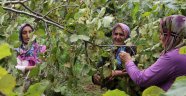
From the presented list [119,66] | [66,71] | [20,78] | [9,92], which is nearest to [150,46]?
[119,66]

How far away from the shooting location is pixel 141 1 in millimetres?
2791

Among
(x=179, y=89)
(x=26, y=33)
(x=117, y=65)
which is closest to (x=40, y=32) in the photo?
(x=117, y=65)

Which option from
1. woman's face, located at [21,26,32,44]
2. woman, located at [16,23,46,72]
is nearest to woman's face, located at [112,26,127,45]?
woman, located at [16,23,46,72]

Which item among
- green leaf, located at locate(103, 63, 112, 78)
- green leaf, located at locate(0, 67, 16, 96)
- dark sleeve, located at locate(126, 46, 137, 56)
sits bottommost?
green leaf, located at locate(103, 63, 112, 78)

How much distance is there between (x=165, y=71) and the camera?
1960mm

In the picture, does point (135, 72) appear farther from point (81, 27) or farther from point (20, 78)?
point (20, 78)

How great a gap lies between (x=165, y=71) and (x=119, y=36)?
101 centimetres

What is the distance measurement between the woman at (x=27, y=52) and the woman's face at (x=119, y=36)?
2.01ft

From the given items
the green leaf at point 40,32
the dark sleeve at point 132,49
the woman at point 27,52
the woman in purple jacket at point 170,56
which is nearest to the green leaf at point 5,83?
the woman in purple jacket at point 170,56

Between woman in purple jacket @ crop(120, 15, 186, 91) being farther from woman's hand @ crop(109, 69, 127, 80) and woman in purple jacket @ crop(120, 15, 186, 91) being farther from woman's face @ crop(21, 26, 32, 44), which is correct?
woman's face @ crop(21, 26, 32, 44)

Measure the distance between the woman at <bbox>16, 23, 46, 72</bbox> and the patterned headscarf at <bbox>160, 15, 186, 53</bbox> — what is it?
1.04 m

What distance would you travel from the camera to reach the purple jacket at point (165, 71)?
1.91 metres

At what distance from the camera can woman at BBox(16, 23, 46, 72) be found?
8.94 ft

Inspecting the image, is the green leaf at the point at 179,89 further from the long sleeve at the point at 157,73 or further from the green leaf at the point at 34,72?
the green leaf at the point at 34,72
